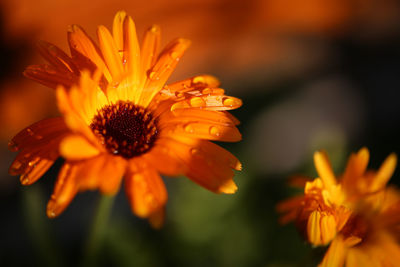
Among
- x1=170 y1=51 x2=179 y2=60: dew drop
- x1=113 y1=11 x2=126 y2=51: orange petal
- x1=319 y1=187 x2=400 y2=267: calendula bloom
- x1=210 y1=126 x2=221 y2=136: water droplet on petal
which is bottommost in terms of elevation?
x1=319 y1=187 x2=400 y2=267: calendula bloom

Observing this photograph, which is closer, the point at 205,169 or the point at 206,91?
the point at 205,169

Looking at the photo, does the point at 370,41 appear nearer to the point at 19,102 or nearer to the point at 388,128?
the point at 388,128

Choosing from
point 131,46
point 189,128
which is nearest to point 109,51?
point 131,46

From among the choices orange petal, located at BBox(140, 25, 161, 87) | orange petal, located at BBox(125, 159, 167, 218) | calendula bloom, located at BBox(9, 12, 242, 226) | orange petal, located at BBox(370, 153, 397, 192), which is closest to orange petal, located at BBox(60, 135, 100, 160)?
calendula bloom, located at BBox(9, 12, 242, 226)

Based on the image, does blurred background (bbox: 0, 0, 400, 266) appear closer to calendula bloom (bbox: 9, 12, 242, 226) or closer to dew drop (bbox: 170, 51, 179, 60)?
calendula bloom (bbox: 9, 12, 242, 226)

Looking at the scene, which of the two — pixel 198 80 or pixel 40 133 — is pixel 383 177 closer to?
pixel 198 80

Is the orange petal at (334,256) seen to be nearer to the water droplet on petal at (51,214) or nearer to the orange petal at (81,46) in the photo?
Answer: the water droplet on petal at (51,214)
